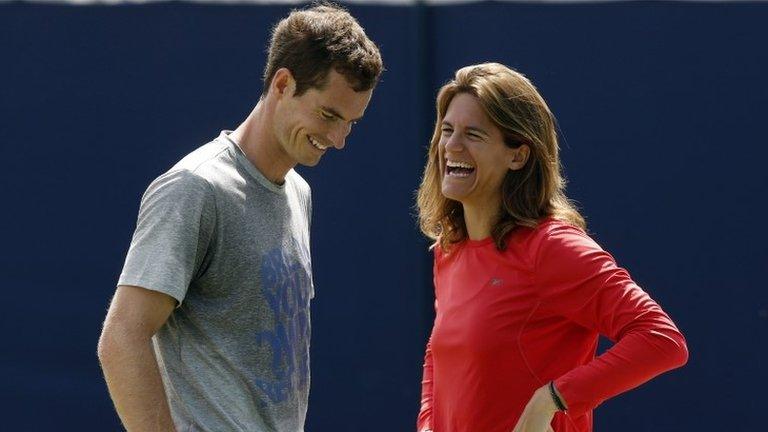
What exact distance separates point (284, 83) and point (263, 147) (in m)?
0.14

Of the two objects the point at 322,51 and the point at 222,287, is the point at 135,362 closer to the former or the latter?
the point at 222,287

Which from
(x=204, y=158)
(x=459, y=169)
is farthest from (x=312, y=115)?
(x=459, y=169)

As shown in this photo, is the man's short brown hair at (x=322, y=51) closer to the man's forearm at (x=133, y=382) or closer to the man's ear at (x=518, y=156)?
the man's ear at (x=518, y=156)

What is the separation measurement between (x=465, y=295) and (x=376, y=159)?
79.2 inches

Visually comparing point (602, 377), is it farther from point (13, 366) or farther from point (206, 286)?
point (13, 366)

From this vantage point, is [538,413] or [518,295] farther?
[518,295]

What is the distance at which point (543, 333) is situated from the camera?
288 centimetres

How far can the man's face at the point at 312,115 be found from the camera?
107 inches

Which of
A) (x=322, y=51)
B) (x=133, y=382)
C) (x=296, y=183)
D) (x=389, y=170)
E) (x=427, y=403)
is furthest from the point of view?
(x=389, y=170)

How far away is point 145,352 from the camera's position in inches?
93.8

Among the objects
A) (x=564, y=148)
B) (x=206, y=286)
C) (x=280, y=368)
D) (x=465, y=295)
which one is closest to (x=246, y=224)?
(x=206, y=286)

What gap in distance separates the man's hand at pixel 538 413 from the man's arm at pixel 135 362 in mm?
795

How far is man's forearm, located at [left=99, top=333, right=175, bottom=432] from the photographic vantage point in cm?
237

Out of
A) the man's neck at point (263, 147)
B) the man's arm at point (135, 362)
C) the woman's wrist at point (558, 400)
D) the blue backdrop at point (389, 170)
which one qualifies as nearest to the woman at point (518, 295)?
the woman's wrist at point (558, 400)
